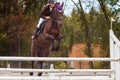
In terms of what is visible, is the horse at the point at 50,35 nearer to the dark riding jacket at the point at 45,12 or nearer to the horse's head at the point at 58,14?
the horse's head at the point at 58,14

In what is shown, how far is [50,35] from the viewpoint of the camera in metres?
9.32

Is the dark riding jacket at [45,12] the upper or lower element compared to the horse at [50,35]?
upper

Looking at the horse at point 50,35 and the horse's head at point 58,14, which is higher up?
the horse's head at point 58,14

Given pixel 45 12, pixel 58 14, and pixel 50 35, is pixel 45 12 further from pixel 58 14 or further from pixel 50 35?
pixel 50 35

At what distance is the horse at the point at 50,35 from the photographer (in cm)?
924

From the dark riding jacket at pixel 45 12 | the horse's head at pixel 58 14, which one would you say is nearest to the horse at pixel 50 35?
the horse's head at pixel 58 14

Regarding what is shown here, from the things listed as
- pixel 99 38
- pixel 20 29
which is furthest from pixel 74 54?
pixel 20 29

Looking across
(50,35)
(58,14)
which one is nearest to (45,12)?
(58,14)

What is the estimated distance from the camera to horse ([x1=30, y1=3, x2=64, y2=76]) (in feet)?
30.3

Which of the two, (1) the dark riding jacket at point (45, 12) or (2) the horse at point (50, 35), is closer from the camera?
(1) the dark riding jacket at point (45, 12)

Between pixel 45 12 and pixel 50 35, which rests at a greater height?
pixel 45 12

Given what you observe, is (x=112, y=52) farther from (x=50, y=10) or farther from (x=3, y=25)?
(x=3, y=25)

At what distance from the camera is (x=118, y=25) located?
70.7 ft

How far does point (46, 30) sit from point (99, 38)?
13496mm
